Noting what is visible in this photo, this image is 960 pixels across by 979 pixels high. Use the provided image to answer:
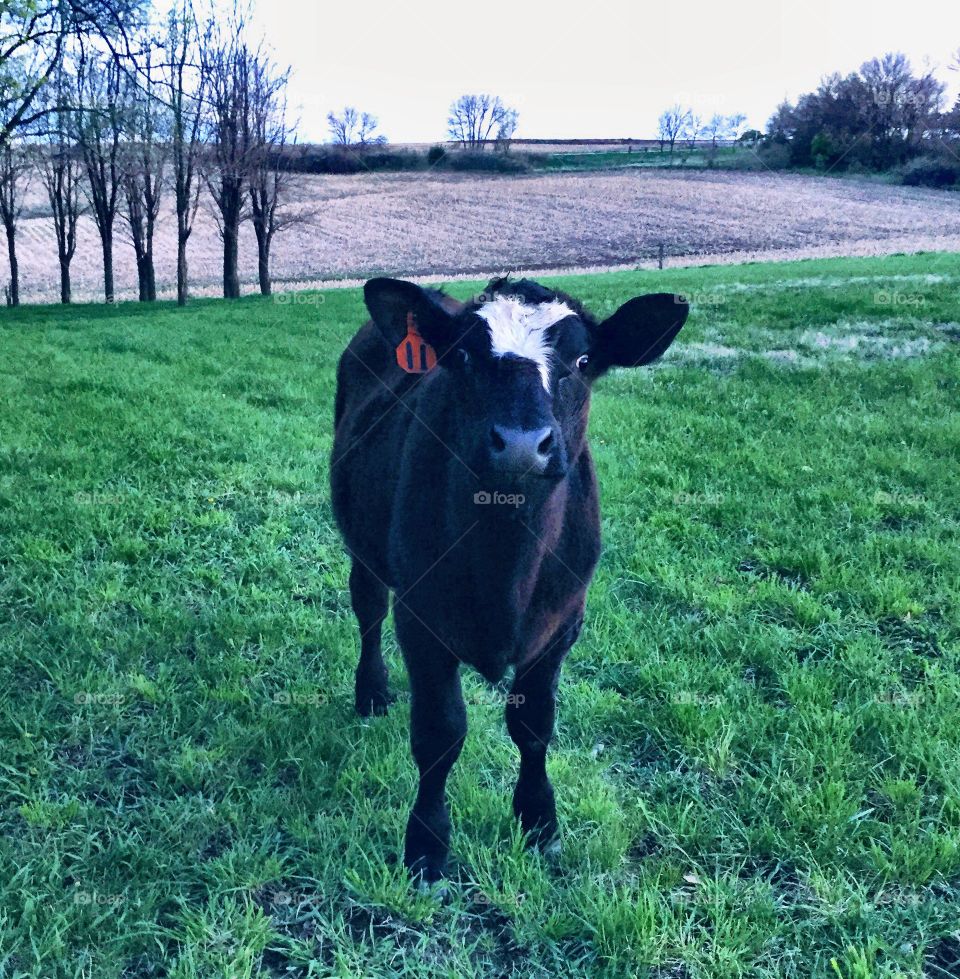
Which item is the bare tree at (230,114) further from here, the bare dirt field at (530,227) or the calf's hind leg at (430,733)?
the calf's hind leg at (430,733)

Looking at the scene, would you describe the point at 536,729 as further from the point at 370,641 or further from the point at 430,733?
the point at 370,641

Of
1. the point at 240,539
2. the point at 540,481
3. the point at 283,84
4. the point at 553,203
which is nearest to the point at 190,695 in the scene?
the point at 240,539

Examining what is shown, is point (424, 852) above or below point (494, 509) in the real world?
below

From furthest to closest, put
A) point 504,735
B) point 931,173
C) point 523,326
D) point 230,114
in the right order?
point 931,173
point 230,114
point 504,735
point 523,326

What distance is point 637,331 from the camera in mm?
3113

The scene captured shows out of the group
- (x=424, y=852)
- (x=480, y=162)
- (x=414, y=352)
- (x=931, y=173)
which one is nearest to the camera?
(x=424, y=852)

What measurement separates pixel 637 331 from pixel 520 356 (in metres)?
0.69

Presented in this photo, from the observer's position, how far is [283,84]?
29406 mm

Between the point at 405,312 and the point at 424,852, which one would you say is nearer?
the point at 424,852

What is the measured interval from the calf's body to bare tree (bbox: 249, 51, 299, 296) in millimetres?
28410

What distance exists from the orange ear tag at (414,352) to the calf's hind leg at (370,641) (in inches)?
58.5

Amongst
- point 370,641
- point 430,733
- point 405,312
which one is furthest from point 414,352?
point 370,641

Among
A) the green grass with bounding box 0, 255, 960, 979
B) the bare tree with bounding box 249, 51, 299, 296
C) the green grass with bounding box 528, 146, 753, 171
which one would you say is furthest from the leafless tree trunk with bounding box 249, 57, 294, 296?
the green grass with bounding box 528, 146, 753, 171

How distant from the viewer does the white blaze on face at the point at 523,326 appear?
2.68m
